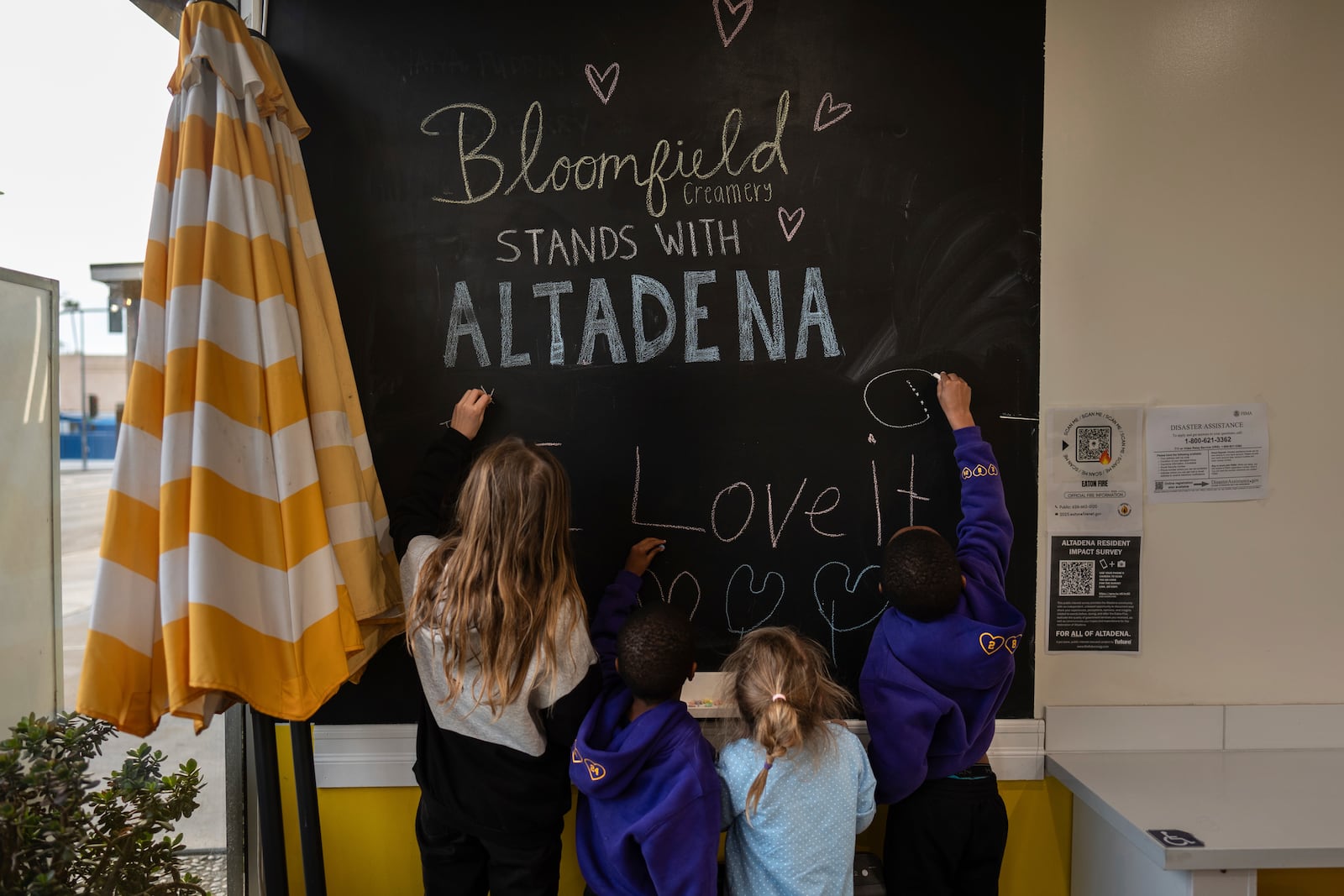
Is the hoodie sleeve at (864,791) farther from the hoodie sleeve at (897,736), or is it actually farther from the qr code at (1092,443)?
the qr code at (1092,443)

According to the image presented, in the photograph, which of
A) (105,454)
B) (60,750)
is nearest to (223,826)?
(60,750)

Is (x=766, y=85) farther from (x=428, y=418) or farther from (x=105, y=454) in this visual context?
(x=105, y=454)

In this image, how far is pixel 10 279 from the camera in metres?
1.54

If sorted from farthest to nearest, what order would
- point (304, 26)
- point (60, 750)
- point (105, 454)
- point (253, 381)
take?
point (304, 26)
point (105, 454)
point (253, 381)
point (60, 750)

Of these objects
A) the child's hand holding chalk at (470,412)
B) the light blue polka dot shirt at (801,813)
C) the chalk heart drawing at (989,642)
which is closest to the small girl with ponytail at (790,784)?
the light blue polka dot shirt at (801,813)

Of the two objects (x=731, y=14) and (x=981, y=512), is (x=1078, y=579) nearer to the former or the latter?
(x=981, y=512)

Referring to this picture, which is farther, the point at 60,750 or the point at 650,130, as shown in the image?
the point at 650,130

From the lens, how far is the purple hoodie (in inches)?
62.4

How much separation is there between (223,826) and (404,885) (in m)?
0.50

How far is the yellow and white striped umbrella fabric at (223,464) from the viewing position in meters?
1.35

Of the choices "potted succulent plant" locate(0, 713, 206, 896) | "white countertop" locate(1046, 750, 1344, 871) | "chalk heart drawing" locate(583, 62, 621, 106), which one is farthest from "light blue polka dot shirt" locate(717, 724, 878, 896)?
"chalk heart drawing" locate(583, 62, 621, 106)

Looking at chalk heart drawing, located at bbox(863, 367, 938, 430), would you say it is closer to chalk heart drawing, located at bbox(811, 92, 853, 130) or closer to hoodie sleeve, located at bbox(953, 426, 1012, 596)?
hoodie sleeve, located at bbox(953, 426, 1012, 596)

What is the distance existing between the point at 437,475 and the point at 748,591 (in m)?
0.81

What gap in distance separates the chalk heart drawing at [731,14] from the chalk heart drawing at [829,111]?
0.27 meters
